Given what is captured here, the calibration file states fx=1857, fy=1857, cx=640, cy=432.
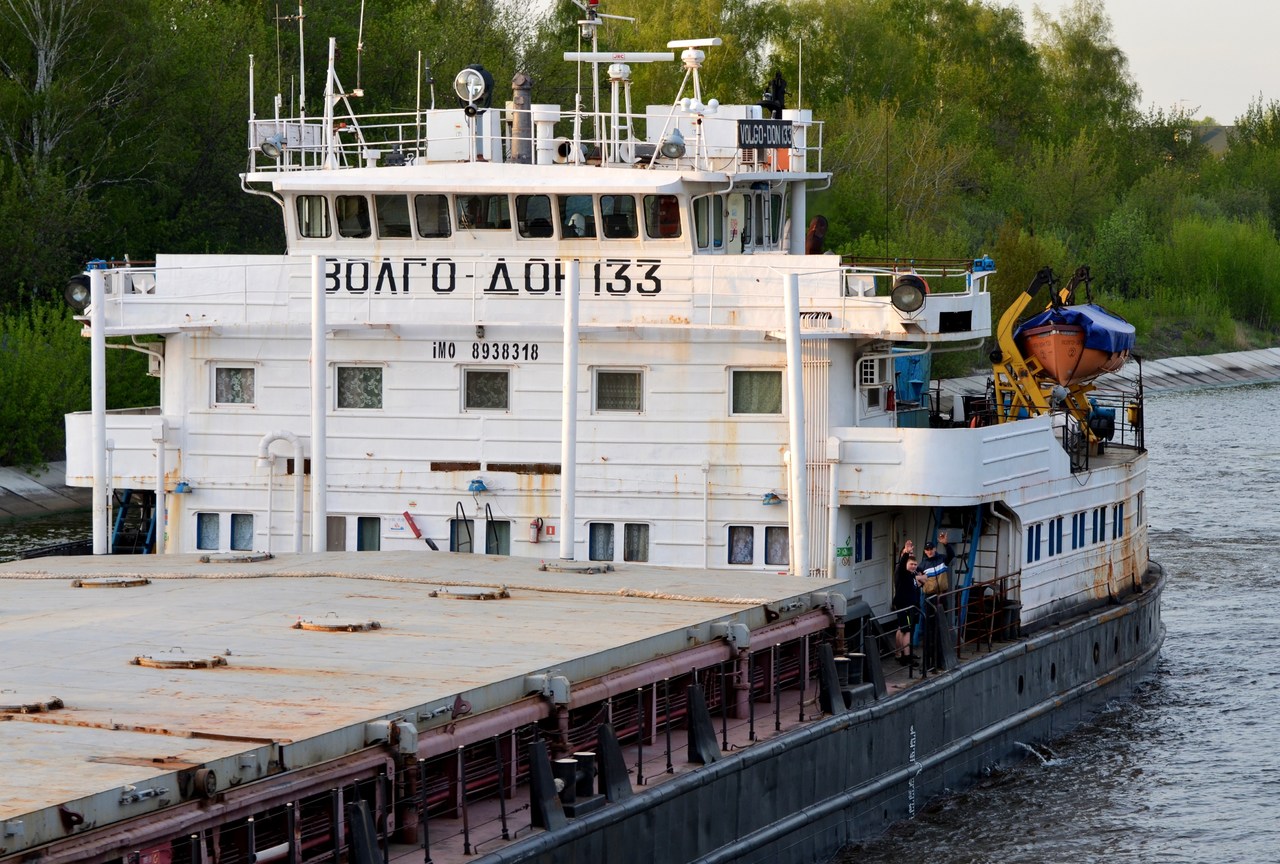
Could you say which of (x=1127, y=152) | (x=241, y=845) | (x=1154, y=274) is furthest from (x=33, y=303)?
(x=1127, y=152)

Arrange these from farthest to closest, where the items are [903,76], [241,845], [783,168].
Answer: [903,76] → [783,168] → [241,845]

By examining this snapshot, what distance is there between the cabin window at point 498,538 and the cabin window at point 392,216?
377 centimetres

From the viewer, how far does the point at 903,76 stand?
270 ft

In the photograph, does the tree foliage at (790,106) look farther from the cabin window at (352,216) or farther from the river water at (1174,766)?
the river water at (1174,766)

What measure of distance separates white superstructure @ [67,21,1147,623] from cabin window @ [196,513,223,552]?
0.21ft

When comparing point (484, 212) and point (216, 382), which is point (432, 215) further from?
point (216, 382)

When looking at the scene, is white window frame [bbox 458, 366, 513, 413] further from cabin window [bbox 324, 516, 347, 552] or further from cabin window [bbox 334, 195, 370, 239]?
cabin window [bbox 334, 195, 370, 239]

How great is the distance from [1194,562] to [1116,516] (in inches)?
459

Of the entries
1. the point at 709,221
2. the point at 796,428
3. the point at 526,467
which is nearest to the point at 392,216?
the point at 526,467

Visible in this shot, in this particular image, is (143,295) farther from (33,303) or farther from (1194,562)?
(33,303)

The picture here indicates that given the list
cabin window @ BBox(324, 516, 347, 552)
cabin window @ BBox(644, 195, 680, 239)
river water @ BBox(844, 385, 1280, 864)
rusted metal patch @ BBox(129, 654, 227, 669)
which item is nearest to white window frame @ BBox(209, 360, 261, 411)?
cabin window @ BBox(324, 516, 347, 552)

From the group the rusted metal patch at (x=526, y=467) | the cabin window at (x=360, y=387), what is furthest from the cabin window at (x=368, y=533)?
the rusted metal patch at (x=526, y=467)

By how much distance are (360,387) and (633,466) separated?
339 cm

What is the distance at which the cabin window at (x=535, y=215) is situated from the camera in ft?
71.9
